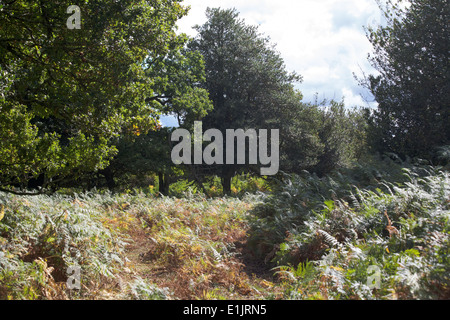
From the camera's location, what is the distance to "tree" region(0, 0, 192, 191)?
712 centimetres

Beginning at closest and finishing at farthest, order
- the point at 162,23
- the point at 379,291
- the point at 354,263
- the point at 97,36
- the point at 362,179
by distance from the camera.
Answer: the point at 379,291
the point at 354,263
the point at 97,36
the point at 162,23
the point at 362,179

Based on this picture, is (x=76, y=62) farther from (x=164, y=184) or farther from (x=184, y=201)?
(x=164, y=184)

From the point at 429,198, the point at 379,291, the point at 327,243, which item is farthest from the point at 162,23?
the point at 379,291

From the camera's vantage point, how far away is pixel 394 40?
13.5 metres

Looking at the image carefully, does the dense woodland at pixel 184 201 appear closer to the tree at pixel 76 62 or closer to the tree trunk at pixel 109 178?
the tree at pixel 76 62

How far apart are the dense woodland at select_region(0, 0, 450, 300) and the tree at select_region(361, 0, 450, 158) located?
4 centimetres

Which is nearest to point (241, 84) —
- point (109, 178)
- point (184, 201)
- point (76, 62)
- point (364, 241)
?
point (109, 178)

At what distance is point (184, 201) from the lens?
44.3ft

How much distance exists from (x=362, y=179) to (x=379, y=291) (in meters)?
6.17

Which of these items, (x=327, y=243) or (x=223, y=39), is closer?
(x=327, y=243)

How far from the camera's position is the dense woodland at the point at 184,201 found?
4.91 metres

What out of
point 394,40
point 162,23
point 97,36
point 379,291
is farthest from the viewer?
point 394,40
